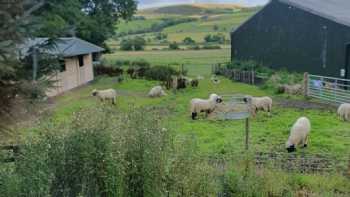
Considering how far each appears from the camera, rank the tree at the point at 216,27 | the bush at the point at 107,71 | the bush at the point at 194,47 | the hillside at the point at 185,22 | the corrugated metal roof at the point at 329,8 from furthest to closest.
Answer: the tree at the point at 216,27 < the hillside at the point at 185,22 < the bush at the point at 194,47 < the bush at the point at 107,71 < the corrugated metal roof at the point at 329,8

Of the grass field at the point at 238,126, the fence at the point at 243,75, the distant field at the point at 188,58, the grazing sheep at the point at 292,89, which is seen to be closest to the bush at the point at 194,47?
the distant field at the point at 188,58

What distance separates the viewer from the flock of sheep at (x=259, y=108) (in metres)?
10.1

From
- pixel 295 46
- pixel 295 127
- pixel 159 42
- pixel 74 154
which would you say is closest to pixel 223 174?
pixel 74 154

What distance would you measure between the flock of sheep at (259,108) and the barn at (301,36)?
4.02 m

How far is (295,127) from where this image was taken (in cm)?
1041

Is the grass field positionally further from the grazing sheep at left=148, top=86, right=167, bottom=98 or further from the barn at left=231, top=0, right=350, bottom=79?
the barn at left=231, top=0, right=350, bottom=79

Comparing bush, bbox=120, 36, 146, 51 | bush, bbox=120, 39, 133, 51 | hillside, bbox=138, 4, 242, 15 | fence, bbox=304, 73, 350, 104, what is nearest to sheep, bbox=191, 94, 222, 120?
fence, bbox=304, 73, 350, 104

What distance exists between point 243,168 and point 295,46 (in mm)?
19687

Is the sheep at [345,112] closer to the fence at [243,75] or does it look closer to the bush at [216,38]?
the fence at [243,75]

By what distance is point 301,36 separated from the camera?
2381 cm

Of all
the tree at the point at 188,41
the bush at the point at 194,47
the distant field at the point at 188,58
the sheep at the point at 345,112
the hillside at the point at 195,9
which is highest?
the hillside at the point at 195,9

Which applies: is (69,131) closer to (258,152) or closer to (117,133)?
(117,133)

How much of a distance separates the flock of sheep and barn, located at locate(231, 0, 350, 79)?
4.02m

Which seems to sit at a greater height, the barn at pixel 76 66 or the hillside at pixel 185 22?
the hillside at pixel 185 22
